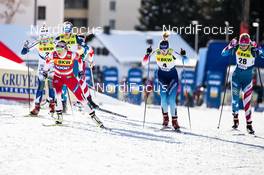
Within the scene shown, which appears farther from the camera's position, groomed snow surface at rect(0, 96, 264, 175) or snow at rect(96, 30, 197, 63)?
snow at rect(96, 30, 197, 63)

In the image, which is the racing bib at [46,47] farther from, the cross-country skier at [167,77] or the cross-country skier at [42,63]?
the cross-country skier at [167,77]

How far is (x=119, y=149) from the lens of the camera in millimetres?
13125

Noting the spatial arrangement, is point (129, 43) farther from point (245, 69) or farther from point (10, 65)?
point (245, 69)

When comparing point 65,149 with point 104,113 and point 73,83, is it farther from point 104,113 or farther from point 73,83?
point 104,113

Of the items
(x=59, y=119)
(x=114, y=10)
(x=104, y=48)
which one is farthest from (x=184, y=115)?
(x=114, y=10)

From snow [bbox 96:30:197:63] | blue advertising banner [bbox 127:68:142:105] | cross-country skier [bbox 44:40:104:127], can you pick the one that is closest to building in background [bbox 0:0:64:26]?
snow [bbox 96:30:197:63]

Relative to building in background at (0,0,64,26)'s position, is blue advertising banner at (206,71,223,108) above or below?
below

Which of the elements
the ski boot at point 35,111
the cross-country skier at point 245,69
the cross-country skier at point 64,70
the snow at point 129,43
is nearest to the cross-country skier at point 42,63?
the ski boot at point 35,111

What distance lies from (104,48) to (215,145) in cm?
4929

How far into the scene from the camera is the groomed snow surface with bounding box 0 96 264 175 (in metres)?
11.4

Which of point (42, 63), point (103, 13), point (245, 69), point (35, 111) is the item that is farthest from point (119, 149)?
point (103, 13)

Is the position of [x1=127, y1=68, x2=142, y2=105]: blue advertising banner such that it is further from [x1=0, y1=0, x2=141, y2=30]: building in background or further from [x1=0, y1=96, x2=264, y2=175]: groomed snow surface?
[x1=0, y1=0, x2=141, y2=30]: building in background

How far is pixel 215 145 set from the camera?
578 inches

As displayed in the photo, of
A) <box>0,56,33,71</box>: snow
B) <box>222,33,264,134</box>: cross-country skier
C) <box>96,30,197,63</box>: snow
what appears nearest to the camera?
<box>222,33,264,134</box>: cross-country skier
